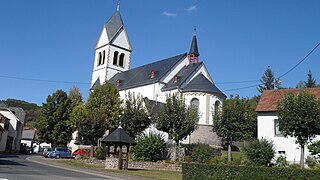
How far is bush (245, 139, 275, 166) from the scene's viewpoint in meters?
28.0

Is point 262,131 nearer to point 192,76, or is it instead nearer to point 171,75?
point 192,76

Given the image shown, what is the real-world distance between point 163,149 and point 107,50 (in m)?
41.1

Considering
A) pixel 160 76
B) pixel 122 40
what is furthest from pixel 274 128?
pixel 122 40

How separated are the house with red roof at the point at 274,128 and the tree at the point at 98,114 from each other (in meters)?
16.7

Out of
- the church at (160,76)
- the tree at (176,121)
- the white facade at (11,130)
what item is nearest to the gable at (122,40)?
the church at (160,76)

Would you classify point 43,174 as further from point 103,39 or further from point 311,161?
point 103,39

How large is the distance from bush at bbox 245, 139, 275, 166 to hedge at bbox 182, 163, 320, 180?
41.0 ft

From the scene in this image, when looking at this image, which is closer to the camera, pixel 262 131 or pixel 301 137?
pixel 301 137

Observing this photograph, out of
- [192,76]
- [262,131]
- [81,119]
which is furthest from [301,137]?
[192,76]

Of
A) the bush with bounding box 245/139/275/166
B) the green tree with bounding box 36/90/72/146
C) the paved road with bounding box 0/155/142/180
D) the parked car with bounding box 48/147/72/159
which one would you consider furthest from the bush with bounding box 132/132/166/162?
the green tree with bounding box 36/90/72/146

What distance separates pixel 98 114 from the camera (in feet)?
127

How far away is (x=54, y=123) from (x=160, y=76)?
1820 centimetres

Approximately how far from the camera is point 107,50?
225ft

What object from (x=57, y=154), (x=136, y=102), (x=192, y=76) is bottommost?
(x=57, y=154)
